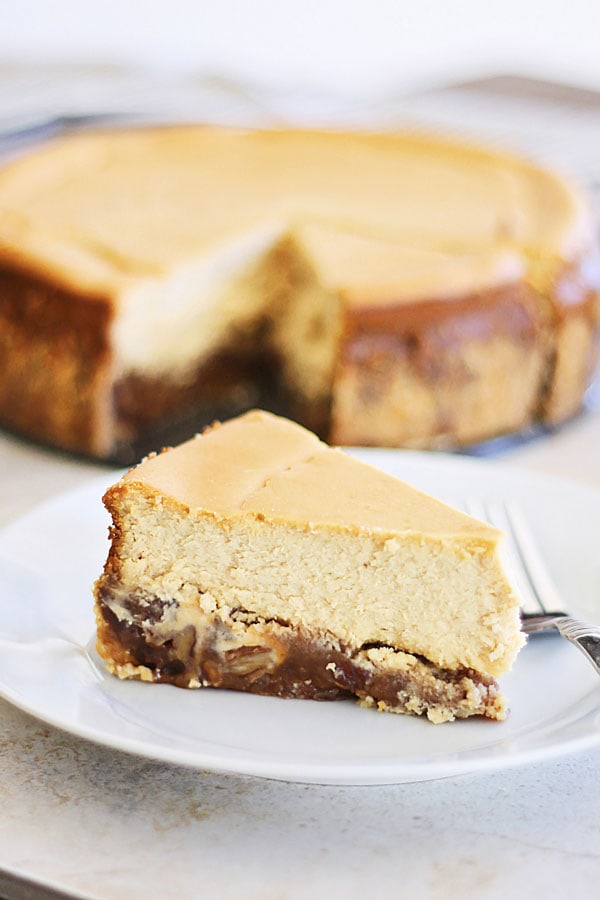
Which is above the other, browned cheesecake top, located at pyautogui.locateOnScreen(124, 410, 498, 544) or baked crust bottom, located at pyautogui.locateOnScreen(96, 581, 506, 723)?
browned cheesecake top, located at pyautogui.locateOnScreen(124, 410, 498, 544)

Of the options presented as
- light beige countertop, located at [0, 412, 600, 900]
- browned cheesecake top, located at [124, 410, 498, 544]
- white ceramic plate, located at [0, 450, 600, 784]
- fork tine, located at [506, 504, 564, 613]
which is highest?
browned cheesecake top, located at [124, 410, 498, 544]

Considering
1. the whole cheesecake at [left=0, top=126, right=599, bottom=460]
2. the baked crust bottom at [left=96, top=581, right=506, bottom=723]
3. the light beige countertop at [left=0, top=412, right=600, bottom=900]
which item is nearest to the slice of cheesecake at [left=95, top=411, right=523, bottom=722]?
the baked crust bottom at [left=96, top=581, right=506, bottom=723]

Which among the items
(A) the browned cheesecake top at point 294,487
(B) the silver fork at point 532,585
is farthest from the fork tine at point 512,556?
(A) the browned cheesecake top at point 294,487

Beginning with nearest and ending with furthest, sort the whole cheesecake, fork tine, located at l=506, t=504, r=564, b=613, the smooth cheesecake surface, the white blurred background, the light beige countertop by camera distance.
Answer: the light beige countertop → the smooth cheesecake surface → fork tine, located at l=506, t=504, r=564, b=613 → the whole cheesecake → the white blurred background

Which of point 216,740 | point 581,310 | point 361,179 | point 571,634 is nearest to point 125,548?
point 216,740

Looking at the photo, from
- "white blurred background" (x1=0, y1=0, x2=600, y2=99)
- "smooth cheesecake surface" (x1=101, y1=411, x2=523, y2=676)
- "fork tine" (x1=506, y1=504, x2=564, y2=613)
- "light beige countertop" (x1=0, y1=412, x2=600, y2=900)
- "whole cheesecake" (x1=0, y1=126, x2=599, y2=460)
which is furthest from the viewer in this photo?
"white blurred background" (x1=0, y1=0, x2=600, y2=99)

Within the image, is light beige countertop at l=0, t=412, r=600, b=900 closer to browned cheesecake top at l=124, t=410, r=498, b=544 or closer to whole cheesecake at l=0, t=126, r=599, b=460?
browned cheesecake top at l=124, t=410, r=498, b=544

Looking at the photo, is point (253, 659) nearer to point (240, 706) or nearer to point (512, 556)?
point (240, 706)
